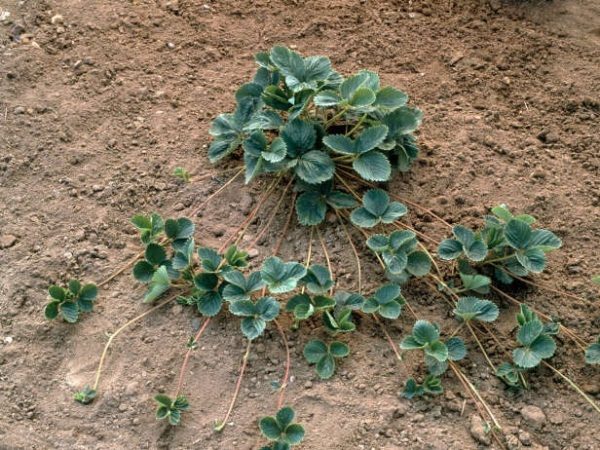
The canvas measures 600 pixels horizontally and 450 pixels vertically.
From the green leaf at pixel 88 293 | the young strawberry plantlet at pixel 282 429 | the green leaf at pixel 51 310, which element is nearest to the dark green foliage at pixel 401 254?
the young strawberry plantlet at pixel 282 429

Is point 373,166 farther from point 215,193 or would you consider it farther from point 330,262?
point 215,193

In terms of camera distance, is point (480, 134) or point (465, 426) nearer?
point (465, 426)

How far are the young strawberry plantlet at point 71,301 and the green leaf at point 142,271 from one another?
0.44 feet

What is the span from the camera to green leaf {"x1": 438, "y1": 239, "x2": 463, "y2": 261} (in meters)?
Answer: 2.43

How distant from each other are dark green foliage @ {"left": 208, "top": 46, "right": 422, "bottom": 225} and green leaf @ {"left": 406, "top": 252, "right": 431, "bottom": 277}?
0.86 ft

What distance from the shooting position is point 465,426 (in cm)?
222

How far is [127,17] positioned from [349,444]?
2.00 m

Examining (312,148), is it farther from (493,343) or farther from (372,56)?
(493,343)

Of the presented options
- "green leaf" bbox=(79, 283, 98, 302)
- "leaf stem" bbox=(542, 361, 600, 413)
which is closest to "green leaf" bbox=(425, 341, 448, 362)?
"leaf stem" bbox=(542, 361, 600, 413)

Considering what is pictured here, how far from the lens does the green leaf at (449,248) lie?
2.43 metres

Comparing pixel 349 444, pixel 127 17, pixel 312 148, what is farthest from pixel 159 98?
pixel 349 444

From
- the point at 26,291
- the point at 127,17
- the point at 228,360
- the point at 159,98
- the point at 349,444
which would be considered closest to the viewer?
the point at 349,444

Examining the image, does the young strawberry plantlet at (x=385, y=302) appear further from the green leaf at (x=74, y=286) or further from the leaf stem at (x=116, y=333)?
the green leaf at (x=74, y=286)

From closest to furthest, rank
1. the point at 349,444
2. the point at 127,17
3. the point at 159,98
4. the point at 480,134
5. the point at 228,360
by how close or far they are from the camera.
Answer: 1. the point at 349,444
2. the point at 228,360
3. the point at 480,134
4. the point at 159,98
5. the point at 127,17
